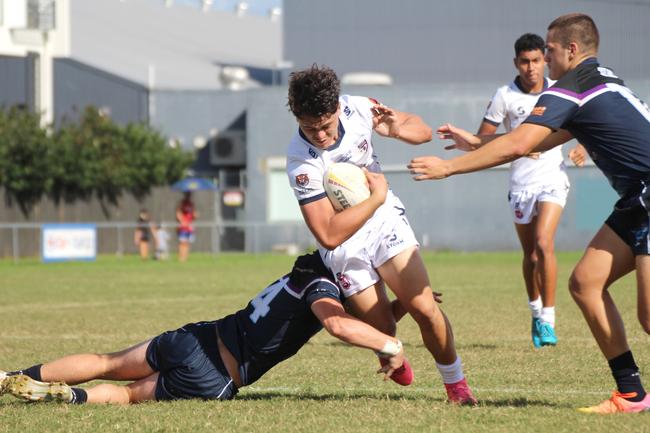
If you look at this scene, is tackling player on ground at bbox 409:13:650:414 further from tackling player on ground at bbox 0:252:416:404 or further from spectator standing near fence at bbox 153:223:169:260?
spectator standing near fence at bbox 153:223:169:260

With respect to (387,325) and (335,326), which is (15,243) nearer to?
(387,325)

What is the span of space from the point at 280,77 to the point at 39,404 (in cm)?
4845

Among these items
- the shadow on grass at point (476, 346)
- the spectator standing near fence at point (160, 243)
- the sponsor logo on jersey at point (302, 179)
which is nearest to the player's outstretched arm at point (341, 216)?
the sponsor logo on jersey at point (302, 179)

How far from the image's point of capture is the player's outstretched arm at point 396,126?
785 centimetres

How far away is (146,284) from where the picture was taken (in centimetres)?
2262

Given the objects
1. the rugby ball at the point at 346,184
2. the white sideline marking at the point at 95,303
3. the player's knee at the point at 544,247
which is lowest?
the white sideline marking at the point at 95,303

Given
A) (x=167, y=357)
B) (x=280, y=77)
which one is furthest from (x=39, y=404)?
(x=280, y=77)

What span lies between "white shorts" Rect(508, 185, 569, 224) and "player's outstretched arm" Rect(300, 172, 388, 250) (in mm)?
4542

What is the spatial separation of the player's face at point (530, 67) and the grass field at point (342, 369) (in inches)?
103

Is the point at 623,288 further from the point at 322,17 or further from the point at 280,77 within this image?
the point at 280,77

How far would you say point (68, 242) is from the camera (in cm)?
3316

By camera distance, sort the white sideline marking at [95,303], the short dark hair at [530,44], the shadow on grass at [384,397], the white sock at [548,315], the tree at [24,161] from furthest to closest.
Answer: the tree at [24,161]
the white sideline marking at [95,303]
the short dark hair at [530,44]
the white sock at [548,315]
the shadow on grass at [384,397]

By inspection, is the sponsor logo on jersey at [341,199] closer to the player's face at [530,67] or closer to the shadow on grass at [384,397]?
the shadow on grass at [384,397]

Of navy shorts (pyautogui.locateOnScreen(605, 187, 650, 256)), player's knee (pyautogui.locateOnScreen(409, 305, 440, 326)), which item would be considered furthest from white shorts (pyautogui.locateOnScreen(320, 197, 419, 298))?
navy shorts (pyautogui.locateOnScreen(605, 187, 650, 256))
